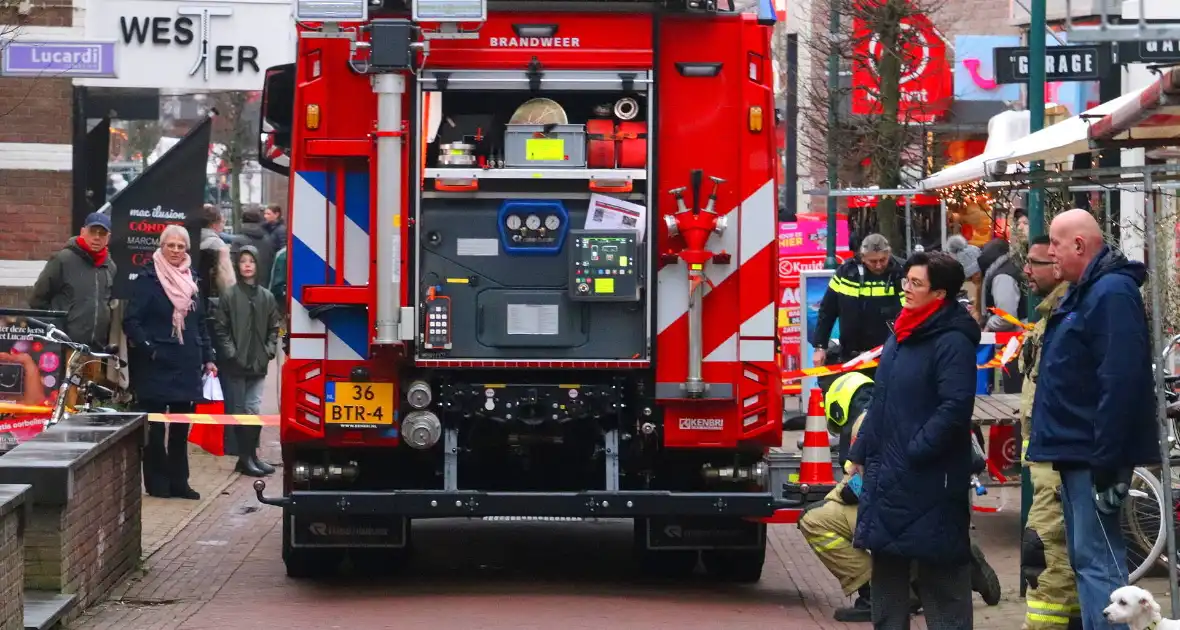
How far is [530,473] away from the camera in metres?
10.1

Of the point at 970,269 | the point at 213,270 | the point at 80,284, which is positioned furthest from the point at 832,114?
the point at 80,284

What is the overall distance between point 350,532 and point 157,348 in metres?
3.88

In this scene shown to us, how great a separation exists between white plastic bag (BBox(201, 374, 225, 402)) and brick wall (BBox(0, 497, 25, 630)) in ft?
21.3

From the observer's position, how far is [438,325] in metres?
9.41

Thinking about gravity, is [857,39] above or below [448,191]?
above

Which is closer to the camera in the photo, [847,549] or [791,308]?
[847,549]

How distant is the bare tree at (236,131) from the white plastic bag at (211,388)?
1980 centimetres

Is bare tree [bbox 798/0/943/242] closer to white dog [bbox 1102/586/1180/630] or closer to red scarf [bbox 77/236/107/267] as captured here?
red scarf [bbox 77/236/107/267]

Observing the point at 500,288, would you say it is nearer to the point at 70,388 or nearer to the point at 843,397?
the point at 843,397

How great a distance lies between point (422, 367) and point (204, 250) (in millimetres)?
6190

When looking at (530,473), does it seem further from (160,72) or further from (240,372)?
(160,72)

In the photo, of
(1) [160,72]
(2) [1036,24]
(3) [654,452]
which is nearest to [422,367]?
(3) [654,452]

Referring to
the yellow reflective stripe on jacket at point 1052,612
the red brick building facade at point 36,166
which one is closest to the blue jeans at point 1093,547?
the yellow reflective stripe on jacket at point 1052,612

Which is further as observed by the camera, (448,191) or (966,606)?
(448,191)
